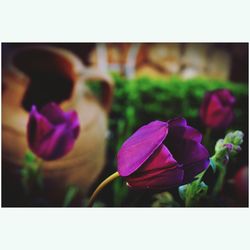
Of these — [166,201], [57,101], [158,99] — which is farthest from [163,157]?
[158,99]

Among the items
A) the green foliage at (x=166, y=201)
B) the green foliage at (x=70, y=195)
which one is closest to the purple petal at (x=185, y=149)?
the green foliage at (x=166, y=201)

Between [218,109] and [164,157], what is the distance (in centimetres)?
39

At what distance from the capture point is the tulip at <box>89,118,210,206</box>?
1.18 feet

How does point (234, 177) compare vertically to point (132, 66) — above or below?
below

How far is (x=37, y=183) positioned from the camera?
814mm

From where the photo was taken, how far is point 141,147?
14.6 inches

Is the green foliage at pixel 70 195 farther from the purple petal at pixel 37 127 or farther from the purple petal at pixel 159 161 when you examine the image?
the purple petal at pixel 159 161

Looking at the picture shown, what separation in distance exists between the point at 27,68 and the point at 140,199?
37 centimetres

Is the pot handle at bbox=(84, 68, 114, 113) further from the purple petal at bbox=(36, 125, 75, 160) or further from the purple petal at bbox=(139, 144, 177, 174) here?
the purple petal at bbox=(139, 144, 177, 174)

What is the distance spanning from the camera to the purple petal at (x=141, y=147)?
1.18 feet

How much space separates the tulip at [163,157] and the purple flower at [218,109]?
Result: 36 centimetres

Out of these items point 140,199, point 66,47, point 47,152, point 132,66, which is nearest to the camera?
point 47,152
